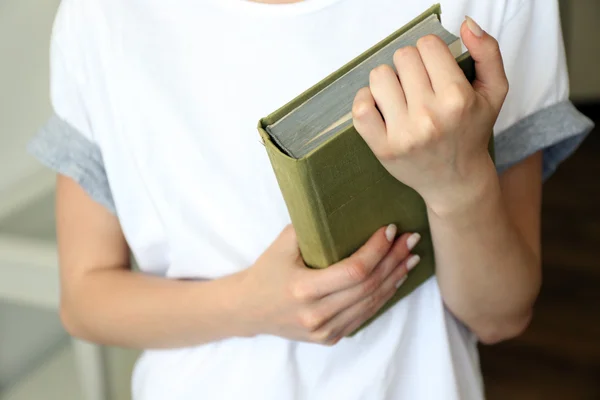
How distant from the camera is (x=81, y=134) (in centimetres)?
70

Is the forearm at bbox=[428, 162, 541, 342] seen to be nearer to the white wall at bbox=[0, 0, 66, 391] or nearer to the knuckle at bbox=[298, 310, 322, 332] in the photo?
the knuckle at bbox=[298, 310, 322, 332]

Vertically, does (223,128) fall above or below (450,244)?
above

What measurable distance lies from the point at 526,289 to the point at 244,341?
264 mm

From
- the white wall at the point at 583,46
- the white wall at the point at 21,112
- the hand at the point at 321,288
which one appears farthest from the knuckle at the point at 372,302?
the white wall at the point at 583,46

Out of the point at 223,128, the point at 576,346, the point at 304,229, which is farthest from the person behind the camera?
the point at 576,346

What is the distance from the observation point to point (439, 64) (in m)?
0.43

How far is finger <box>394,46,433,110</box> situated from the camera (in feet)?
1.40

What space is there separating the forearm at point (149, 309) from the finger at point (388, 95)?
0.85ft

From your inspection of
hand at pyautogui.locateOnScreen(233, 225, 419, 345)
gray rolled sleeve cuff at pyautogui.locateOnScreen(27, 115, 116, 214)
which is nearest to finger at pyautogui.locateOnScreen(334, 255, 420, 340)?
hand at pyautogui.locateOnScreen(233, 225, 419, 345)

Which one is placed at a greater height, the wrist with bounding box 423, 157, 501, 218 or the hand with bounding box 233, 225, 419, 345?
the wrist with bounding box 423, 157, 501, 218

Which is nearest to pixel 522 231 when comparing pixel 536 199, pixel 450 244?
pixel 536 199

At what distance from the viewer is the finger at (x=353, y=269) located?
0.54 m

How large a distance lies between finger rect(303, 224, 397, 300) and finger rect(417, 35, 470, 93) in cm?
16

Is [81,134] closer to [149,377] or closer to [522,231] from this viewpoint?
[149,377]
